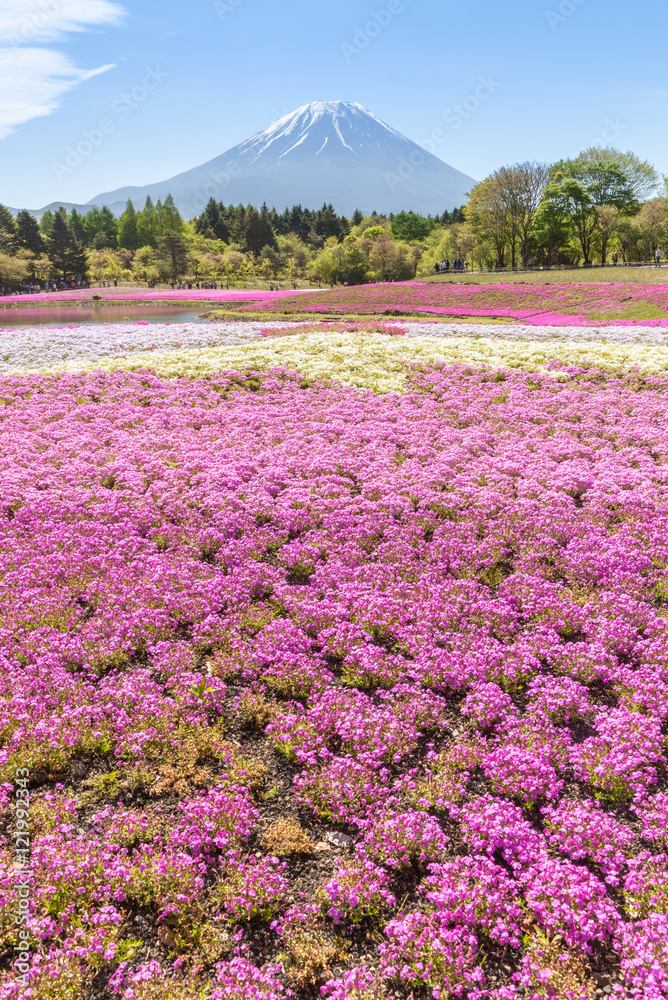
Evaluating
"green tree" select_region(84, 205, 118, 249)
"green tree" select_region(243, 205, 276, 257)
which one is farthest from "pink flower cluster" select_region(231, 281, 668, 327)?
"green tree" select_region(84, 205, 118, 249)

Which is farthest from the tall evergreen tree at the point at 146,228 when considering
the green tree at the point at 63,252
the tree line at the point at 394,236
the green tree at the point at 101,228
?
the green tree at the point at 63,252

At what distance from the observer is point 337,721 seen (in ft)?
21.3

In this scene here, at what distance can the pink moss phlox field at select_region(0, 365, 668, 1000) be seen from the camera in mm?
4367

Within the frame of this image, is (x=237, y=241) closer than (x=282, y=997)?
No

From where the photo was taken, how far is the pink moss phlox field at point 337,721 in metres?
4.37

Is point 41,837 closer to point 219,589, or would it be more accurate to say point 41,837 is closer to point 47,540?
point 219,589

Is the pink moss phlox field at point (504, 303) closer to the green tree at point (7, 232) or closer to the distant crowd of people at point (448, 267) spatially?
the distant crowd of people at point (448, 267)

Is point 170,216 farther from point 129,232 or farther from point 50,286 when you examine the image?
point 50,286

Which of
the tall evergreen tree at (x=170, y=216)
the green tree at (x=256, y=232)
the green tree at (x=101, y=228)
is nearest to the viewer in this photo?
the green tree at (x=256, y=232)

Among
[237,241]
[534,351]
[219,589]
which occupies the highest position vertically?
[237,241]

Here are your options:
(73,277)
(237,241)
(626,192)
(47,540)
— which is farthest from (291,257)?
(47,540)

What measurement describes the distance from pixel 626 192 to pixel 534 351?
88597 millimetres

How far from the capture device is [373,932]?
4.54 metres

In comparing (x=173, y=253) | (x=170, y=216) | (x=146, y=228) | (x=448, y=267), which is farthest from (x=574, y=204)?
(x=146, y=228)
